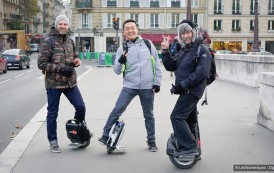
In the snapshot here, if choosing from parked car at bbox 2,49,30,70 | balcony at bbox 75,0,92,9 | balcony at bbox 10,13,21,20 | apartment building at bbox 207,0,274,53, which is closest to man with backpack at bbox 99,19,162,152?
parked car at bbox 2,49,30,70

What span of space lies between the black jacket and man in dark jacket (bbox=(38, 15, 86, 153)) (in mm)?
1532

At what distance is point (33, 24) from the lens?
4360 inches

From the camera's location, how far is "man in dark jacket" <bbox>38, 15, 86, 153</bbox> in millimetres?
5770

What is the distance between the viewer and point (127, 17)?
195 ft

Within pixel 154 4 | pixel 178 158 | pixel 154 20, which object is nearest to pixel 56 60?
pixel 178 158

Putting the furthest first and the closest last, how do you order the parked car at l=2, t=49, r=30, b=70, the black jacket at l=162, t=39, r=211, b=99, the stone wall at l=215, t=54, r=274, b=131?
the parked car at l=2, t=49, r=30, b=70 < the stone wall at l=215, t=54, r=274, b=131 < the black jacket at l=162, t=39, r=211, b=99

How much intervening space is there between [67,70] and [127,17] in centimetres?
5434

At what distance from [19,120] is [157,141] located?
144 inches

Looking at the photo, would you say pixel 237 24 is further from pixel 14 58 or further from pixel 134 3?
pixel 14 58

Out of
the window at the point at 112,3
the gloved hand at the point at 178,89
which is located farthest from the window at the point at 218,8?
the gloved hand at the point at 178,89

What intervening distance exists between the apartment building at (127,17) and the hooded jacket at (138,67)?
5227 cm

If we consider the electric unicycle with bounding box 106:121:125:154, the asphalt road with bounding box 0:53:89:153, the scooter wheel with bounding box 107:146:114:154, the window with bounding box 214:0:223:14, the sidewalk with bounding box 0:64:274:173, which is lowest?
the asphalt road with bounding box 0:53:89:153

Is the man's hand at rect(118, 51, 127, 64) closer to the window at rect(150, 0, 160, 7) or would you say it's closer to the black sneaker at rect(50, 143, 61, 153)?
the black sneaker at rect(50, 143, 61, 153)

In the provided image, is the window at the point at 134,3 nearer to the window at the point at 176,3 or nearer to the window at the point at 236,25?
the window at the point at 176,3
